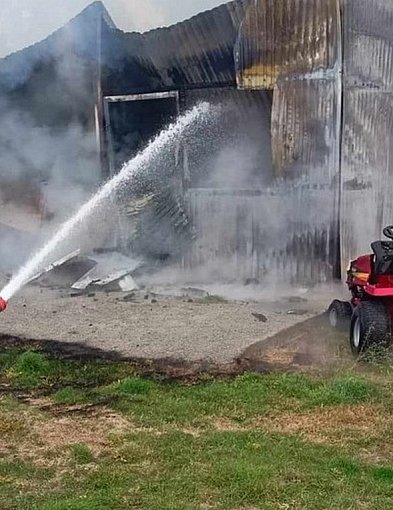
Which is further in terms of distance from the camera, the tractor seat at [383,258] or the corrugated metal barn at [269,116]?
the corrugated metal barn at [269,116]

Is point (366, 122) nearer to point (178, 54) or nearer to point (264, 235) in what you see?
point (264, 235)

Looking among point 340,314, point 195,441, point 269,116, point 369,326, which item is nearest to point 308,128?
point 269,116

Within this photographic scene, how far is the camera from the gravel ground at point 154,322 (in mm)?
7680

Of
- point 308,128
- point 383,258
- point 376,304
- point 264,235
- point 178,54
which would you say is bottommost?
point 376,304

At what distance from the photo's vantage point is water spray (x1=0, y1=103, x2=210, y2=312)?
11328mm

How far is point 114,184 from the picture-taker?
12.0 metres

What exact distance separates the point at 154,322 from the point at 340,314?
7.07 feet

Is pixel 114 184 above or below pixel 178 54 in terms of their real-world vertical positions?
below

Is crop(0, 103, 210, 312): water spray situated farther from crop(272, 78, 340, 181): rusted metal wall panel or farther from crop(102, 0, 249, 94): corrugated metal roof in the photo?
crop(272, 78, 340, 181): rusted metal wall panel

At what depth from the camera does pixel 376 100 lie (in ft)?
32.6

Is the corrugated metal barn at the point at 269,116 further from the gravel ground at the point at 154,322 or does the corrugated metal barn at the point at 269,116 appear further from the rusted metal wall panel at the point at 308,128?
the gravel ground at the point at 154,322

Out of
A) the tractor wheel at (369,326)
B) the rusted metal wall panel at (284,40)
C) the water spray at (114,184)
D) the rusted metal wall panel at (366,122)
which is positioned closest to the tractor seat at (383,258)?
the tractor wheel at (369,326)

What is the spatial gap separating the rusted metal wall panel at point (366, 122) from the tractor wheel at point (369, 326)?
121 inches

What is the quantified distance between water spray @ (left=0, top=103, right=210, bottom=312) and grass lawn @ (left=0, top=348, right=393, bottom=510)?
5.13 metres
